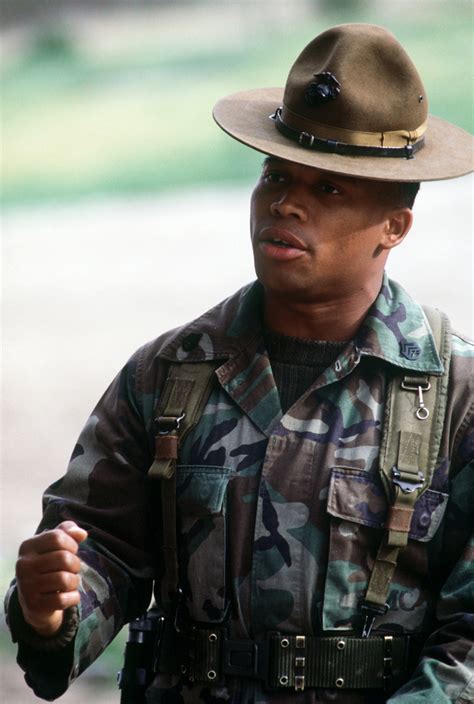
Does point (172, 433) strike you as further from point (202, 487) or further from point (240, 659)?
point (240, 659)

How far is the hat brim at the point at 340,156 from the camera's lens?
359cm

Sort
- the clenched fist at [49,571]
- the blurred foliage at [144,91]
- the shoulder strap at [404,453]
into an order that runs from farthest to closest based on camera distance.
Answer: the blurred foliage at [144,91], the shoulder strap at [404,453], the clenched fist at [49,571]

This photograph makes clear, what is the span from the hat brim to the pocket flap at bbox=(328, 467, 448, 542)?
0.70m

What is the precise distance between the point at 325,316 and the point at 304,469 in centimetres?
40

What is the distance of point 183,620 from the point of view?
3688mm

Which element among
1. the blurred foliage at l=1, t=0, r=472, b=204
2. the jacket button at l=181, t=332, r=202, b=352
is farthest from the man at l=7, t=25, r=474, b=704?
the blurred foliage at l=1, t=0, r=472, b=204

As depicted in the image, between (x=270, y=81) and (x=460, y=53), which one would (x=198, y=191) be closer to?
(x=270, y=81)

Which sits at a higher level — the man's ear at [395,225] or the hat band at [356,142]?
the hat band at [356,142]

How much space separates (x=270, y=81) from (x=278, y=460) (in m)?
9.40

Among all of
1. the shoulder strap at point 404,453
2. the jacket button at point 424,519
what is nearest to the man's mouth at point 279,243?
the shoulder strap at point 404,453

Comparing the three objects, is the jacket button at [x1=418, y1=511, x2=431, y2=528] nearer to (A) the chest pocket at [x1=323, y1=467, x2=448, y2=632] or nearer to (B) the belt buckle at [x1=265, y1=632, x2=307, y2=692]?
(A) the chest pocket at [x1=323, y1=467, x2=448, y2=632]

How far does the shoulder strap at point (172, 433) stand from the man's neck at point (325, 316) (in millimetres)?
235

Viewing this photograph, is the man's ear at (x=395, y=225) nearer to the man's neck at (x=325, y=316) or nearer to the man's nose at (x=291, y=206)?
the man's neck at (x=325, y=316)

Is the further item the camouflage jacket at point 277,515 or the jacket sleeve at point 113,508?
the jacket sleeve at point 113,508
